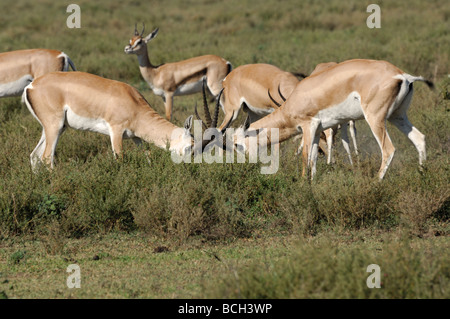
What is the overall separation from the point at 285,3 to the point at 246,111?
18.3 metres

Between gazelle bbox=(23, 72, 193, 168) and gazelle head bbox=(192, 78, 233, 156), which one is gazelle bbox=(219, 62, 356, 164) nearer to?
gazelle head bbox=(192, 78, 233, 156)

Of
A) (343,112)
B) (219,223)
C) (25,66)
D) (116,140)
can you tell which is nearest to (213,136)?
(116,140)

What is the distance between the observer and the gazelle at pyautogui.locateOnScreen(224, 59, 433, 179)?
688 cm

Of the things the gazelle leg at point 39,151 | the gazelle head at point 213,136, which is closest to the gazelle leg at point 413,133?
the gazelle head at point 213,136

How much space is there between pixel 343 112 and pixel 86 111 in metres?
3.01

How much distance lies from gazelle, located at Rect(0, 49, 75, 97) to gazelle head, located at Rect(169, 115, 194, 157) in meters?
2.88

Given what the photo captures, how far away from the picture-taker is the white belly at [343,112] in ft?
23.4

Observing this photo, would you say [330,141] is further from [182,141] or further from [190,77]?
[190,77]

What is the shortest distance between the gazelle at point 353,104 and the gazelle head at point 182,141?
1.18 metres

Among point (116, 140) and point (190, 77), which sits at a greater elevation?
point (190, 77)

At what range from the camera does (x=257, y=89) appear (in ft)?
31.8

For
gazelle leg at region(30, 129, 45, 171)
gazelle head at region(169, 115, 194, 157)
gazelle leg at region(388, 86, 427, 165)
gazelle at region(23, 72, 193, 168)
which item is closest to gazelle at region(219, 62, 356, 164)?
gazelle leg at region(388, 86, 427, 165)

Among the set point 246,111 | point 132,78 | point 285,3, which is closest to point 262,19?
point 285,3
